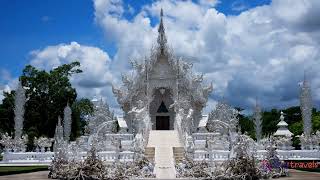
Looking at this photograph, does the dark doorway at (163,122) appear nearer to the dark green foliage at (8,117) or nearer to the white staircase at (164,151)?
the white staircase at (164,151)

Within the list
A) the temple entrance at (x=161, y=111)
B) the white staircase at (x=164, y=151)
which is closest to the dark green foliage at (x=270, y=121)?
the temple entrance at (x=161, y=111)

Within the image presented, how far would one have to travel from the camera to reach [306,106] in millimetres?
31672

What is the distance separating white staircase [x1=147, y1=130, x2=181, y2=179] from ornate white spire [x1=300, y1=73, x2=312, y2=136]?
8.84 meters

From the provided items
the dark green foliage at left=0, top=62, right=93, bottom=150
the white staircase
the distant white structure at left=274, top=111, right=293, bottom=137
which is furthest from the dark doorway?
the dark green foliage at left=0, top=62, right=93, bottom=150

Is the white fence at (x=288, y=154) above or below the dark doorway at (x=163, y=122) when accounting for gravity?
below

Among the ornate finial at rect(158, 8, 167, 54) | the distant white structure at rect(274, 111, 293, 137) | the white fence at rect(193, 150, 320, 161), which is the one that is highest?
the ornate finial at rect(158, 8, 167, 54)

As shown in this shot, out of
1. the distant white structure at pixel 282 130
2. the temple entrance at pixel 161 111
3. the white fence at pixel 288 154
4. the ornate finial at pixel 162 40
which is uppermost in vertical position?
the ornate finial at pixel 162 40

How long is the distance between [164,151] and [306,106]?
42.8 feet

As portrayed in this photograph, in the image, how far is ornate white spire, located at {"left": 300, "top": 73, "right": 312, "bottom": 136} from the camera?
31.2m

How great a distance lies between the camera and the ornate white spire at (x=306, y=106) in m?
31.2

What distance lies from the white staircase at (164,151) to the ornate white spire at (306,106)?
884 cm

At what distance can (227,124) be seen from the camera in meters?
33.6

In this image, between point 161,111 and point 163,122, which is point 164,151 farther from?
point 161,111

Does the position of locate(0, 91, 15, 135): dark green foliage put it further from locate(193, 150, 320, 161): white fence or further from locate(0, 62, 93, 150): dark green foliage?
locate(193, 150, 320, 161): white fence
